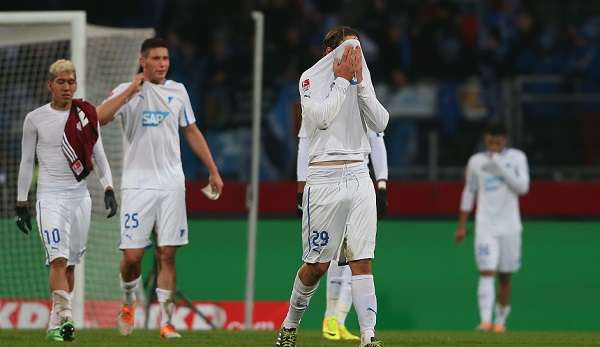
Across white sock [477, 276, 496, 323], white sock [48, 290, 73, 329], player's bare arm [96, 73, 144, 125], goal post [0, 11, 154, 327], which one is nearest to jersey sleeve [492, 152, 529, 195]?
white sock [477, 276, 496, 323]

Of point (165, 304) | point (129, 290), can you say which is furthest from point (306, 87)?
point (129, 290)

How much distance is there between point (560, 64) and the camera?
846 inches

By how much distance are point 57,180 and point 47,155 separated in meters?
0.21

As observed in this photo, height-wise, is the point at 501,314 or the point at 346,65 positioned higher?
the point at 346,65

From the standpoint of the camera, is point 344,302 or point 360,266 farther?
point 344,302

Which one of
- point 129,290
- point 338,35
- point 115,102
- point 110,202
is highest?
point 338,35

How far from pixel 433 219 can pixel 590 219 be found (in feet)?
6.12

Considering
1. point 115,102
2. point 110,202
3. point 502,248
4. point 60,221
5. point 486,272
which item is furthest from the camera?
point 502,248

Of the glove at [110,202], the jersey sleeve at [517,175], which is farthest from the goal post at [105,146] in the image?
the jersey sleeve at [517,175]

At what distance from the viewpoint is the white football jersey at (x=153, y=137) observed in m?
12.0

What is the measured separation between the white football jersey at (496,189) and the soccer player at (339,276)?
4295 mm

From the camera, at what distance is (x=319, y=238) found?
371 inches

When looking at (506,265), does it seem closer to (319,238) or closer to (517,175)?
(517,175)

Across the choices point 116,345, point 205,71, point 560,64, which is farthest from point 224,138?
point 116,345
